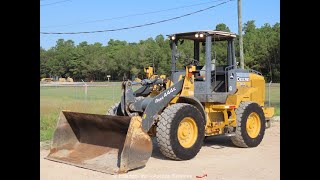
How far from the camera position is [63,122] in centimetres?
864

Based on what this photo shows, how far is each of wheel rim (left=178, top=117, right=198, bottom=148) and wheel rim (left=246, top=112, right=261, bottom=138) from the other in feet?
6.61

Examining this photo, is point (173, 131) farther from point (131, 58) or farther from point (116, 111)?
point (131, 58)

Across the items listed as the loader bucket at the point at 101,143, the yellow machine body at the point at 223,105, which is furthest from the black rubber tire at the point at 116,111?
the yellow machine body at the point at 223,105

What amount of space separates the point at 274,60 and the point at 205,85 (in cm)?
5106

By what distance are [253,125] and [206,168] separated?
9.90 feet

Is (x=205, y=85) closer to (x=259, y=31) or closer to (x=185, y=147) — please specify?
(x=185, y=147)

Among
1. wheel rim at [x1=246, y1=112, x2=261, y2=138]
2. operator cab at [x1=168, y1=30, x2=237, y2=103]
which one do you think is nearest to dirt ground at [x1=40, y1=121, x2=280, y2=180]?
wheel rim at [x1=246, y1=112, x2=261, y2=138]

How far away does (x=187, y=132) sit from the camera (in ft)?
27.4

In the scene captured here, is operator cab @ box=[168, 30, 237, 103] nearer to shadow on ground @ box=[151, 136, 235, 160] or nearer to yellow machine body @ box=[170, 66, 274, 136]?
yellow machine body @ box=[170, 66, 274, 136]

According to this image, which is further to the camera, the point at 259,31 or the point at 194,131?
the point at 259,31

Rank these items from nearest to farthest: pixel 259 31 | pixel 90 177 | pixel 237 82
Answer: pixel 90 177 < pixel 237 82 < pixel 259 31
